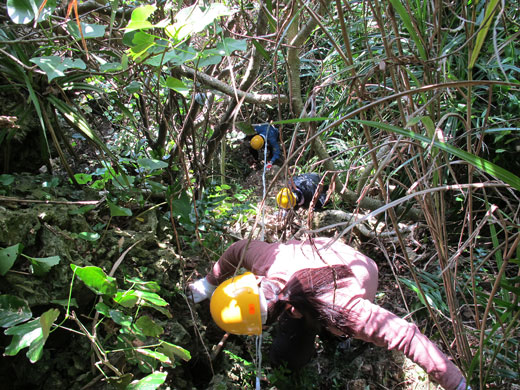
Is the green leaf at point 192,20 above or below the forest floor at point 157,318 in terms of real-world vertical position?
above

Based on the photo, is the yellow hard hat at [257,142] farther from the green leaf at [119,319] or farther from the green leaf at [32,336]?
the green leaf at [32,336]

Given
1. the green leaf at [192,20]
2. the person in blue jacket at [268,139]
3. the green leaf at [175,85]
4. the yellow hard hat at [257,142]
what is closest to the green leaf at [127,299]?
the green leaf at [175,85]

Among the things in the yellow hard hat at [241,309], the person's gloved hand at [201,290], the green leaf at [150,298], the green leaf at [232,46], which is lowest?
the person's gloved hand at [201,290]

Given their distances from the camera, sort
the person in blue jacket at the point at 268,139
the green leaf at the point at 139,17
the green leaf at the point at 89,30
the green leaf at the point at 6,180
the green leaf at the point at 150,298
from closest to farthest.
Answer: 1. the green leaf at the point at 139,17
2. the green leaf at the point at 89,30
3. the green leaf at the point at 150,298
4. the green leaf at the point at 6,180
5. the person in blue jacket at the point at 268,139

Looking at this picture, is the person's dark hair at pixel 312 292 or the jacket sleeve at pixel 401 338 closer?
the jacket sleeve at pixel 401 338

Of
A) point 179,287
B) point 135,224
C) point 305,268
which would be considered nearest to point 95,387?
point 179,287

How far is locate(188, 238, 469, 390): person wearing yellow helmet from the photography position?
1595mm

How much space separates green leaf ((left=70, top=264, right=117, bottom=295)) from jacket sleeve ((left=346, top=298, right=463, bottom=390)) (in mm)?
975

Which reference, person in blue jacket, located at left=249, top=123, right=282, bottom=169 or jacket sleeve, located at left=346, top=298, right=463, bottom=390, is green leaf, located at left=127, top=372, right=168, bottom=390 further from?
person in blue jacket, located at left=249, top=123, right=282, bottom=169

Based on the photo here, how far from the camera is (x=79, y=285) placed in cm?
153

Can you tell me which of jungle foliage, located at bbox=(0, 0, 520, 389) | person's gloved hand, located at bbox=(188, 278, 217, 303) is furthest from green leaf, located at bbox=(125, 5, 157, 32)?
person's gloved hand, located at bbox=(188, 278, 217, 303)

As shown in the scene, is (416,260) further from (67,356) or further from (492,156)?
(67,356)

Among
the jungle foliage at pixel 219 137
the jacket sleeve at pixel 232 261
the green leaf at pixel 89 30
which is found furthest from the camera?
the jacket sleeve at pixel 232 261

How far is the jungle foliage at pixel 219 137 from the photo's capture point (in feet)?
2.87
